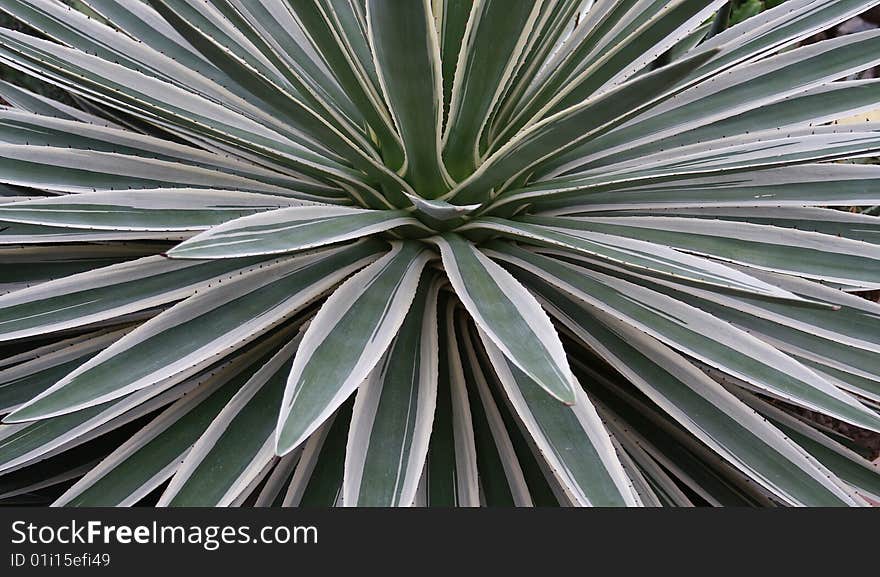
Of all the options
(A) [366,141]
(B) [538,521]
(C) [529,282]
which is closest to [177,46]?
(A) [366,141]

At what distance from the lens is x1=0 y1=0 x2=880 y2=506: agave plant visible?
0.76m

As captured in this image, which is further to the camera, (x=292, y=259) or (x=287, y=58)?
(x=287, y=58)

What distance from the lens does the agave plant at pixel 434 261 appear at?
0.76 m

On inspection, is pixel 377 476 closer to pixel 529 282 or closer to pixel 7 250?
pixel 529 282

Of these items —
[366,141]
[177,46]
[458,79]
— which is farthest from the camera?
[177,46]

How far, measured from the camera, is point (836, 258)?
36.9 inches

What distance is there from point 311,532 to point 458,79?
0.53 metres

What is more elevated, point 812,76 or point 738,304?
point 812,76

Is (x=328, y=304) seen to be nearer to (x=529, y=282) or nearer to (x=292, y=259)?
(x=292, y=259)

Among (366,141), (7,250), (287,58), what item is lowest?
(7,250)

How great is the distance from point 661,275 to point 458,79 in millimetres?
332

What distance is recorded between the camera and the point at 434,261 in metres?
0.95

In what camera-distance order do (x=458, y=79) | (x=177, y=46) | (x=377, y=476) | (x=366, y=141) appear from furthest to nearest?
(x=177, y=46)
(x=366, y=141)
(x=458, y=79)
(x=377, y=476)

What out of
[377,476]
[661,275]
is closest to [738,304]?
[661,275]
